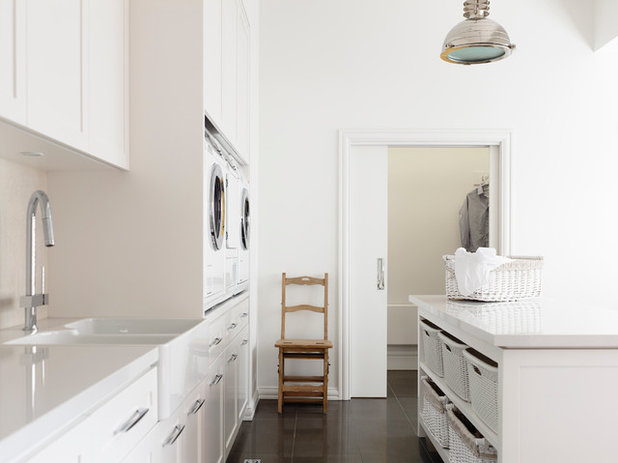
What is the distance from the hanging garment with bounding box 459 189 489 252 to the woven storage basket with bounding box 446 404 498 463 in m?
2.96

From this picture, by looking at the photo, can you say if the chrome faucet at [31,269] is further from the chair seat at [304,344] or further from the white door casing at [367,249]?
the white door casing at [367,249]

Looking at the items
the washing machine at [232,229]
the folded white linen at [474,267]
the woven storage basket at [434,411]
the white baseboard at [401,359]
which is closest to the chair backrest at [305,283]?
the washing machine at [232,229]

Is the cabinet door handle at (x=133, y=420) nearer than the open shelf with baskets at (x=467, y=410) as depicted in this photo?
Yes

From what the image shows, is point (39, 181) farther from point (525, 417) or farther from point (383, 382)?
point (383, 382)

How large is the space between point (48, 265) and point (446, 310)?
1.76 meters

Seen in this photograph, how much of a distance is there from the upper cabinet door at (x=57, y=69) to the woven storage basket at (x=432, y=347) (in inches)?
76.2

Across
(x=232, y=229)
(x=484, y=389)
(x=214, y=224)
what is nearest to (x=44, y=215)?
(x=214, y=224)

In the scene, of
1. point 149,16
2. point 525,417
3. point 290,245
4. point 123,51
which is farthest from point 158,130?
point 290,245

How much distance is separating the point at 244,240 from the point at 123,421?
2286 mm

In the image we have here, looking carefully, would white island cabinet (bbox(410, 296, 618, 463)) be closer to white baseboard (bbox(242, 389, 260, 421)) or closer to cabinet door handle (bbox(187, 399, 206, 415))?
cabinet door handle (bbox(187, 399, 206, 415))

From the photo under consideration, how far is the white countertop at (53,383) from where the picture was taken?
88 cm

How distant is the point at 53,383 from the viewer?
1134 millimetres

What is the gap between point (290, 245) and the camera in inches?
166

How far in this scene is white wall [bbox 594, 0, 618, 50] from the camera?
400cm
